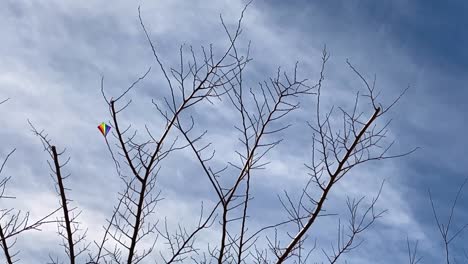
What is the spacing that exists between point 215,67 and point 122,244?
1.93m

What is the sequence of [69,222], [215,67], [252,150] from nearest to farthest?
[69,222] → [252,150] → [215,67]

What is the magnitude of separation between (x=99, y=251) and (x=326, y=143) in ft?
8.29

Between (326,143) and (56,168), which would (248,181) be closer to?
(326,143)

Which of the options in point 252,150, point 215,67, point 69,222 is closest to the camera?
point 69,222

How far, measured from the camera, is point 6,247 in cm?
452

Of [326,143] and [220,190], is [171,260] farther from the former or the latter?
[326,143]

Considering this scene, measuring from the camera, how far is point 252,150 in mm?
4832

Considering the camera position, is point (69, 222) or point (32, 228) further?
point (32, 228)

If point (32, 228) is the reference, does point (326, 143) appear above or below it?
above

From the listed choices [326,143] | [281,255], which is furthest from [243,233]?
[326,143]

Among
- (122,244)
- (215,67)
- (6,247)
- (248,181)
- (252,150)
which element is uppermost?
(215,67)

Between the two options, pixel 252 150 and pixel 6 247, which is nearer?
pixel 6 247

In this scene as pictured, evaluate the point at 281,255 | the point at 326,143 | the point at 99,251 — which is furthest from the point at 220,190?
the point at 99,251

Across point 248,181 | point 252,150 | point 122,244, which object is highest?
point 252,150
